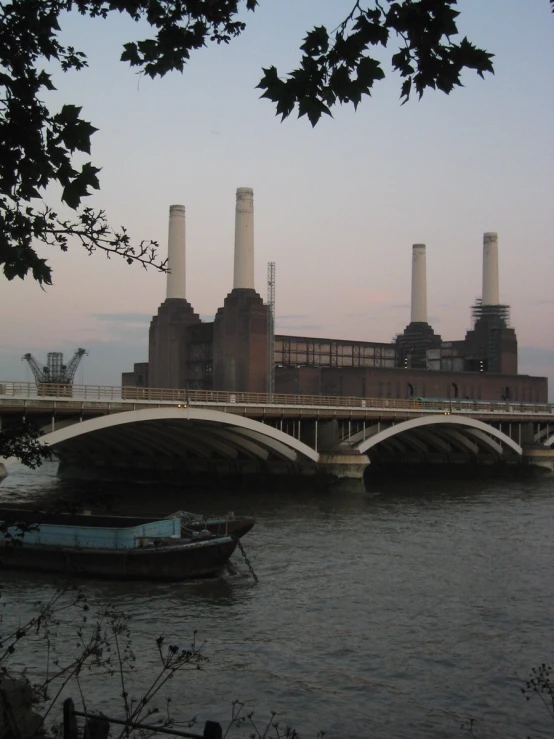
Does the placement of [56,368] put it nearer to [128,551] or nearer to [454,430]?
[454,430]

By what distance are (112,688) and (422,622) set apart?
8163 mm

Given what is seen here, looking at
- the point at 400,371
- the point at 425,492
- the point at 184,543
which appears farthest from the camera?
the point at 400,371

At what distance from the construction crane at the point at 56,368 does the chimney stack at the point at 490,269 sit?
48432 mm

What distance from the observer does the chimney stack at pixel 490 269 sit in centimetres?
10906

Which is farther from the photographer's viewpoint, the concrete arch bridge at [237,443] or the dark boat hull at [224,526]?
the concrete arch bridge at [237,443]

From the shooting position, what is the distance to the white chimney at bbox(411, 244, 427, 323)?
11012 centimetres

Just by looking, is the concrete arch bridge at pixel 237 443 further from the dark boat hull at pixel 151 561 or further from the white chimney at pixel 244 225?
the white chimney at pixel 244 225

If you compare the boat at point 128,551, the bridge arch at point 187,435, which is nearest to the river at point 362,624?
the boat at point 128,551

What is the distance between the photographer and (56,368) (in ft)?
383

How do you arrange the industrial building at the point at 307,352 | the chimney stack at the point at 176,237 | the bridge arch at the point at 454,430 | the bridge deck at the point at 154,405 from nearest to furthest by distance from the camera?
1. the bridge deck at the point at 154,405
2. the bridge arch at the point at 454,430
3. the industrial building at the point at 307,352
4. the chimney stack at the point at 176,237

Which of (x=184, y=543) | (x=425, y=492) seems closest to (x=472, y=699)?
(x=184, y=543)

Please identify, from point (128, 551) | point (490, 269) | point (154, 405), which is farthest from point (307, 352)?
point (128, 551)

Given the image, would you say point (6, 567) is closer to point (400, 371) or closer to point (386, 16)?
point (386, 16)

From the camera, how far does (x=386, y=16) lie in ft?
20.3
